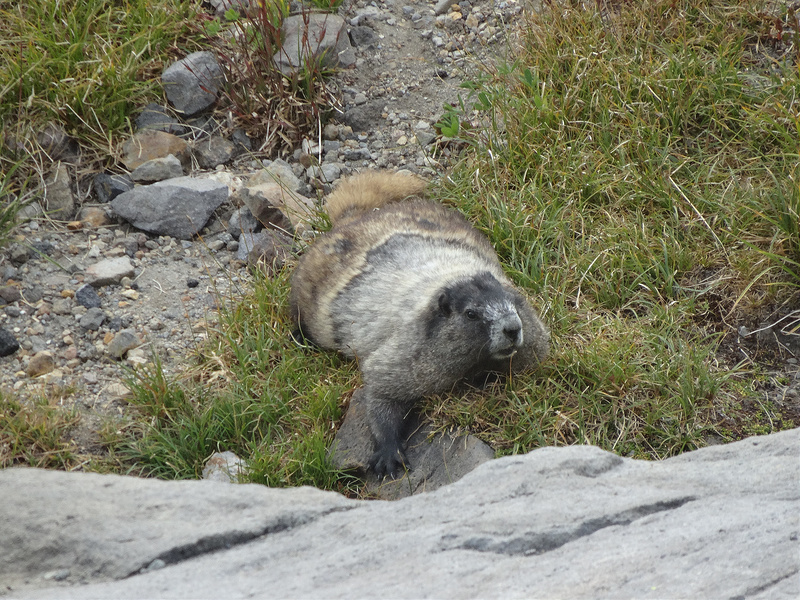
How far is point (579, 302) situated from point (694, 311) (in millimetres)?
674

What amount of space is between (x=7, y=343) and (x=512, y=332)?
311 centimetres

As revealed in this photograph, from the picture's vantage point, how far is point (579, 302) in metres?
5.09

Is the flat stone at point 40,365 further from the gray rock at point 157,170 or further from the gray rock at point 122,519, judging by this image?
the gray rock at point 122,519

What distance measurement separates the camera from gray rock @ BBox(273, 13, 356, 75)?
655cm

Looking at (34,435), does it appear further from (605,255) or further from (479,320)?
(605,255)

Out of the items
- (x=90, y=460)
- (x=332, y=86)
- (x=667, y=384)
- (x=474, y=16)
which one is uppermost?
(x=474, y=16)

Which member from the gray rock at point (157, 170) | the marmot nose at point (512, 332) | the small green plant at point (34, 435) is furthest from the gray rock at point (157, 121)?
the marmot nose at point (512, 332)

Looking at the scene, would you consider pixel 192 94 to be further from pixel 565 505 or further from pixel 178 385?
pixel 565 505

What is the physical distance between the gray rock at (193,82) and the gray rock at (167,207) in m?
0.89

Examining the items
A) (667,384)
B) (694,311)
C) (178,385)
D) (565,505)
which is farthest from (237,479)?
(694,311)

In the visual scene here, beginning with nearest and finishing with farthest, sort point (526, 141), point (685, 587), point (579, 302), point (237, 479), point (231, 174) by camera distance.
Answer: point (685, 587), point (237, 479), point (579, 302), point (526, 141), point (231, 174)

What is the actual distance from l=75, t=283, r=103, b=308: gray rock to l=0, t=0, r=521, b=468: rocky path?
14mm

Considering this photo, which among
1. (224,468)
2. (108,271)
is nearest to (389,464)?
(224,468)

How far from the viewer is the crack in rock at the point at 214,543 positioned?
2.66m
